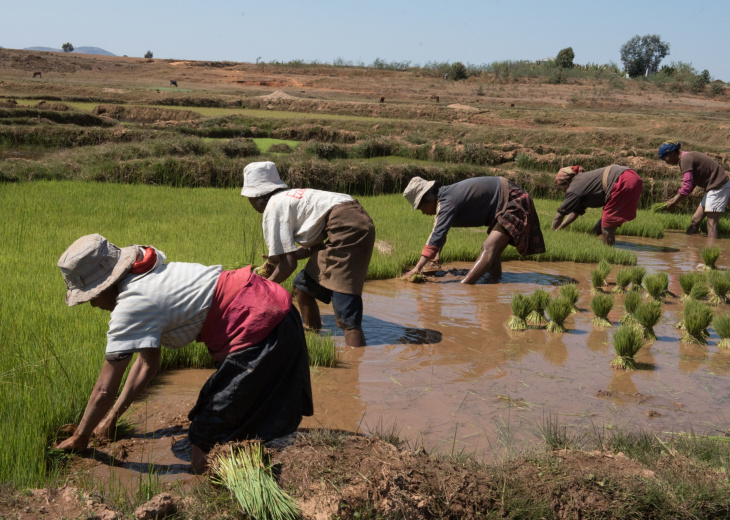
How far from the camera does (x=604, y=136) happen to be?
1775 centimetres

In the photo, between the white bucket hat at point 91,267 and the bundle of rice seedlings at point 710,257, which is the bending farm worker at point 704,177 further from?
the white bucket hat at point 91,267

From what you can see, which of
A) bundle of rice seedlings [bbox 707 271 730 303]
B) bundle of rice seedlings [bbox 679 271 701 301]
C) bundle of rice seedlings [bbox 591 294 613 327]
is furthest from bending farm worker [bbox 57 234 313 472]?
bundle of rice seedlings [bbox 707 271 730 303]

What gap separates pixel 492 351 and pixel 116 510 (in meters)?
3.11

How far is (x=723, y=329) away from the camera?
16.3ft

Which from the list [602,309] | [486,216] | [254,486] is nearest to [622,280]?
[602,309]

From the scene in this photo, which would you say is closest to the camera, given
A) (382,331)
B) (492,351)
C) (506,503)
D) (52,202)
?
(506,503)

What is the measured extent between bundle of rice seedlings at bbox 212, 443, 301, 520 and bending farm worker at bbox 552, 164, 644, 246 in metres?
7.04

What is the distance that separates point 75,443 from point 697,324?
435 cm

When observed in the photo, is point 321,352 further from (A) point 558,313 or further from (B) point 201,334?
(A) point 558,313

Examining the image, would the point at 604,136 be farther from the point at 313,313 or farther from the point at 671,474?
the point at 671,474

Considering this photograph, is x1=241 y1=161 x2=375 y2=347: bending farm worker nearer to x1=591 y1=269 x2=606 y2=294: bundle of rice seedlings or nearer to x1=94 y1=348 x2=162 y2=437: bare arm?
x1=94 y1=348 x2=162 y2=437: bare arm

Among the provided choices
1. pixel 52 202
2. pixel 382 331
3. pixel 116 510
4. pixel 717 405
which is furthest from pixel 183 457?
pixel 52 202

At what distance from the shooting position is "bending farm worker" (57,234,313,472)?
2.50 m

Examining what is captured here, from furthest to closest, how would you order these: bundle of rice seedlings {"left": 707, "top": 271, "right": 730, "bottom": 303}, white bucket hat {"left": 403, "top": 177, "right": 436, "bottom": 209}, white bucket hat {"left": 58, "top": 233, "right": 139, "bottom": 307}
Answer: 1. bundle of rice seedlings {"left": 707, "top": 271, "right": 730, "bottom": 303}
2. white bucket hat {"left": 403, "top": 177, "right": 436, "bottom": 209}
3. white bucket hat {"left": 58, "top": 233, "right": 139, "bottom": 307}
